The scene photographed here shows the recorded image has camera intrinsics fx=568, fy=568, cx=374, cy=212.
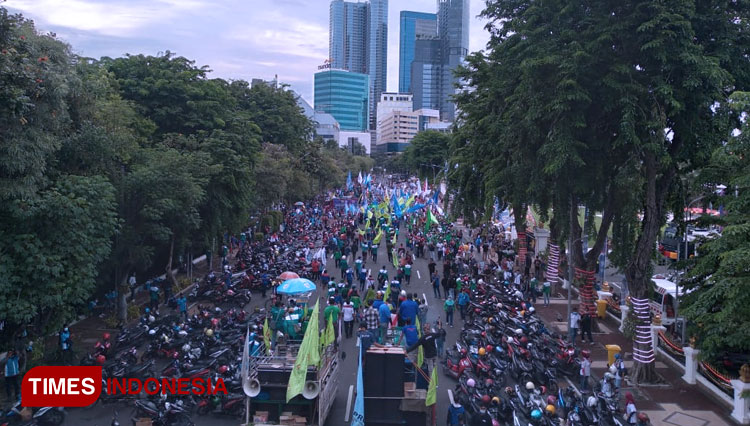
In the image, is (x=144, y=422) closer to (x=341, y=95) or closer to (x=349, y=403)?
(x=349, y=403)

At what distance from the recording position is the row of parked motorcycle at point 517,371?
35.2ft

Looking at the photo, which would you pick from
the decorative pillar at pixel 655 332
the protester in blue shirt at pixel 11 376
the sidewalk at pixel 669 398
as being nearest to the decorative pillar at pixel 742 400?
the sidewalk at pixel 669 398

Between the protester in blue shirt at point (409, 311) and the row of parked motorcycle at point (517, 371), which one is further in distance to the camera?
the protester in blue shirt at point (409, 311)

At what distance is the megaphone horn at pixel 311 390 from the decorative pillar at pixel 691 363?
9.45 metres

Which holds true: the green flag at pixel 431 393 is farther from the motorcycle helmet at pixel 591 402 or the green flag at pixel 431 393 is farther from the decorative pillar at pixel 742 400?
the decorative pillar at pixel 742 400

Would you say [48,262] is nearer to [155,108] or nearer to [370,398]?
[370,398]

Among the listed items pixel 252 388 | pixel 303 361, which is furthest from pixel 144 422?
pixel 303 361

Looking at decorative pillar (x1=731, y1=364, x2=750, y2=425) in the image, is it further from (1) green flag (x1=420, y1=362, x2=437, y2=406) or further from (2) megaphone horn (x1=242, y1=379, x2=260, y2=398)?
(2) megaphone horn (x1=242, y1=379, x2=260, y2=398)

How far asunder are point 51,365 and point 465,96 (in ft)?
66.0

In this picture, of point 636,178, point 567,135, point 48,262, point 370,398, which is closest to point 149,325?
point 48,262

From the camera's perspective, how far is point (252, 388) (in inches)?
399

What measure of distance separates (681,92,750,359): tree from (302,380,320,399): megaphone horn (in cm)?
773

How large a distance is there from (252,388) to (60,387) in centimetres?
505

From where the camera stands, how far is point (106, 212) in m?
14.2
